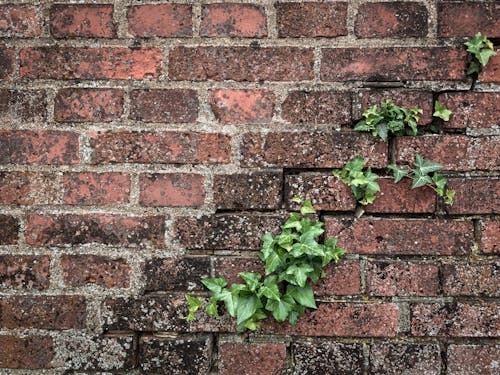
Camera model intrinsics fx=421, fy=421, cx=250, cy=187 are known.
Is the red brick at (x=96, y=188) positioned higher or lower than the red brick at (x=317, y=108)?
lower

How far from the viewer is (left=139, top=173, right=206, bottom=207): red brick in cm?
100

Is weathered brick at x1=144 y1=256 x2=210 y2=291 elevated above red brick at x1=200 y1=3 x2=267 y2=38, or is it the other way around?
red brick at x1=200 y1=3 x2=267 y2=38

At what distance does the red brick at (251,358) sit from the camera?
993 millimetres

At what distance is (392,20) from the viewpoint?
0.99 meters

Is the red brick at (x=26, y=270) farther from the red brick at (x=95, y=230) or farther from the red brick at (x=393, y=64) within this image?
the red brick at (x=393, y=64)

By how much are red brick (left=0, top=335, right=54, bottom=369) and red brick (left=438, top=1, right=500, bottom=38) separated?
3.96 feet

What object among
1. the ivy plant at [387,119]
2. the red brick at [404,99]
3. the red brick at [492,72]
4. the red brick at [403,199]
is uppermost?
the red brick at [492,72]

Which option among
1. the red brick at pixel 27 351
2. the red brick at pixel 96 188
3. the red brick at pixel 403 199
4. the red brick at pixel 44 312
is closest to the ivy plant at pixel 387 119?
the red brick at pixel 403 199

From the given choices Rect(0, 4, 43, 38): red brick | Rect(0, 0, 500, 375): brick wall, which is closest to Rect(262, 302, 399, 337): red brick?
Rect(0, 0, 500, 375): brick wall

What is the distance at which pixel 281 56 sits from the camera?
1.00m

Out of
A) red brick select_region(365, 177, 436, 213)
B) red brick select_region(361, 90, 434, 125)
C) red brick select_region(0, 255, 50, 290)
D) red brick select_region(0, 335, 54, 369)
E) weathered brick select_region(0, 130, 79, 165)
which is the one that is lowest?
red brick select_region(0, 335, 54, 369)

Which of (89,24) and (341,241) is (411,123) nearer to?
(341,241)

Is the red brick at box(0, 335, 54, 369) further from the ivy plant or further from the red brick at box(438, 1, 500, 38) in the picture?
the red brick at box(438, 1, 500, 38)

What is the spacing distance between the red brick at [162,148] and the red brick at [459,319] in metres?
0.59
